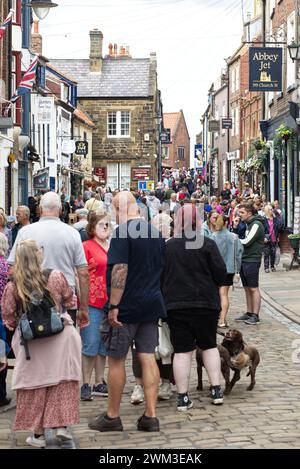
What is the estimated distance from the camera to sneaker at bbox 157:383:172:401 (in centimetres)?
908

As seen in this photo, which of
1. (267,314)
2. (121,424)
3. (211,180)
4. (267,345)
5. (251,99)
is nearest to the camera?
(121,424)

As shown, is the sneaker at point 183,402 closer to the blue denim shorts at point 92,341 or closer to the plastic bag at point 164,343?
the plastic bag at point 164,343

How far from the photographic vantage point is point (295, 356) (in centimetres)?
1136

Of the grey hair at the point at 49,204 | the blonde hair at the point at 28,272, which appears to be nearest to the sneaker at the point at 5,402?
the grey hair at the point at 49,204

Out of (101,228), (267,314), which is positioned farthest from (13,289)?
(267,314)

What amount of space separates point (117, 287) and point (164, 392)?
1843mm

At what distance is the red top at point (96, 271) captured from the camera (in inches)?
368

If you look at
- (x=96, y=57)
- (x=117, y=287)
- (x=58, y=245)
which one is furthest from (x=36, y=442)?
(x=96, y=57)

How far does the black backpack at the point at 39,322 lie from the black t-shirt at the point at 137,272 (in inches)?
34.1

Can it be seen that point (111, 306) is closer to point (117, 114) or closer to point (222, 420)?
point (222, 420)

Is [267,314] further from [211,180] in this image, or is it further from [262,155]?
[211,180]

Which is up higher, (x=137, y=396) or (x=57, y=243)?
(x=57, y=243)

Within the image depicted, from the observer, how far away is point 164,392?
29.9ft

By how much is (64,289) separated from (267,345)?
5543mm
